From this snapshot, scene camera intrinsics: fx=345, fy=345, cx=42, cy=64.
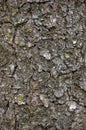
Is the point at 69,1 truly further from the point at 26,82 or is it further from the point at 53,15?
the point at 26,82

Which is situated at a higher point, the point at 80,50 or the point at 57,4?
the point at 57,4

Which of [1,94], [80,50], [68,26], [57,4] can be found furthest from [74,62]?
[1,94]

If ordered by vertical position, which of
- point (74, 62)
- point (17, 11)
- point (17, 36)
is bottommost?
point (74, 62)

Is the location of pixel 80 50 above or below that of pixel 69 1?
below

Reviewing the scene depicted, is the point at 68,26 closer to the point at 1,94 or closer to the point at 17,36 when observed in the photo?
the point at 17,36

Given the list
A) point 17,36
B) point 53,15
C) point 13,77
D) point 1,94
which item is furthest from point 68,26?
point 1,94

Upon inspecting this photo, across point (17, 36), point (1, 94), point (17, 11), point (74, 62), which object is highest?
point (17, 11)
